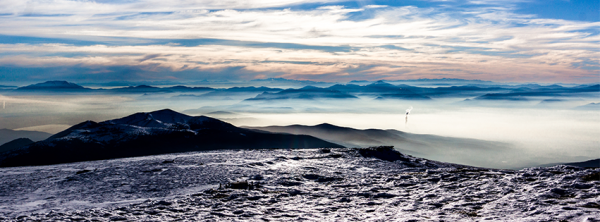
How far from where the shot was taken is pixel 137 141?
148000 millimetres

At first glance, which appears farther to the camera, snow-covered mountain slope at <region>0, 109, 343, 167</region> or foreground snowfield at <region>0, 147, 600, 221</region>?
snow-covered mountain slope at <region>0, 109, 343, 167</region>

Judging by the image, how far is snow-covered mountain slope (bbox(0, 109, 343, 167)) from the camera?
123 m

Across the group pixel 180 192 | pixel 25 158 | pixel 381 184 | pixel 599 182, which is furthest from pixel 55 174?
pixel 25 158

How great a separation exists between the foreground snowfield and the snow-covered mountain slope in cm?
11863

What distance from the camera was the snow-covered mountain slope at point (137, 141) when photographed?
122887mm

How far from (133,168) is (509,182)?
2194 centimetres

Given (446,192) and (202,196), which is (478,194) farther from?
(202,196)

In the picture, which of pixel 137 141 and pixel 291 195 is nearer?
pixel 291 195

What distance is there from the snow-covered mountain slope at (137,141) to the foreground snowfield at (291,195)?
389 ft

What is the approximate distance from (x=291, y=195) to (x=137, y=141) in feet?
489

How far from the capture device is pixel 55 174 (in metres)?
22.3

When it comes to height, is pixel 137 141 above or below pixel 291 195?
below

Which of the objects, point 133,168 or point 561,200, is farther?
point 133,168

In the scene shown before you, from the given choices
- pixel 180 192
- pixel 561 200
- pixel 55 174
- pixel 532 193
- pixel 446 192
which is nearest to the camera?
pixel 561 200
